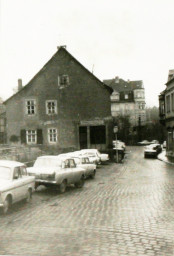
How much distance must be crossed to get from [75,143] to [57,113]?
151 inches

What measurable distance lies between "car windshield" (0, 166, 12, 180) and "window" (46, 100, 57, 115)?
26.3m

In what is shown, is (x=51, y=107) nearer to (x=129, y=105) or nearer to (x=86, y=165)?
(x=86, y=165)

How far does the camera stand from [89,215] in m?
10.4

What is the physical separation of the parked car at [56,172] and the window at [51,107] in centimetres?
2146

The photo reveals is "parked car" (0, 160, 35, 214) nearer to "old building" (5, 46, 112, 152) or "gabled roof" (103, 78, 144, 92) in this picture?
"old building" (5, 46, 112, 152)

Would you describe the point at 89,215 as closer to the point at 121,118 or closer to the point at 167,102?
the point at 167,102

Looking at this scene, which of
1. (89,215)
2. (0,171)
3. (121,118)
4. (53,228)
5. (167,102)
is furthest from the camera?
(121,118)

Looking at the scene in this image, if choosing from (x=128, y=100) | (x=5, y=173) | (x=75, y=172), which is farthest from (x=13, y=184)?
(x=128, y=100)

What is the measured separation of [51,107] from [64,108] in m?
1.48

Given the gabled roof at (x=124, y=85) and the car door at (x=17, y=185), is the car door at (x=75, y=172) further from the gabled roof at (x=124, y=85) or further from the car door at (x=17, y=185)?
the gabled roof at (x=124, y=85)

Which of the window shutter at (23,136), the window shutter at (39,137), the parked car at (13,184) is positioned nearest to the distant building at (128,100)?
the window shutter at (39,137)

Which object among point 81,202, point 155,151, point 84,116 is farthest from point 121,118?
point 81,202

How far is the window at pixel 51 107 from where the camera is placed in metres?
38.3

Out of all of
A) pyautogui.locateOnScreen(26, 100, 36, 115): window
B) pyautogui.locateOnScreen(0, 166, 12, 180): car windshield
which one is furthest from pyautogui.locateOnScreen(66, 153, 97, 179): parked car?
pyautogui.locateOnScreen(26, 100, 36, 115): window
